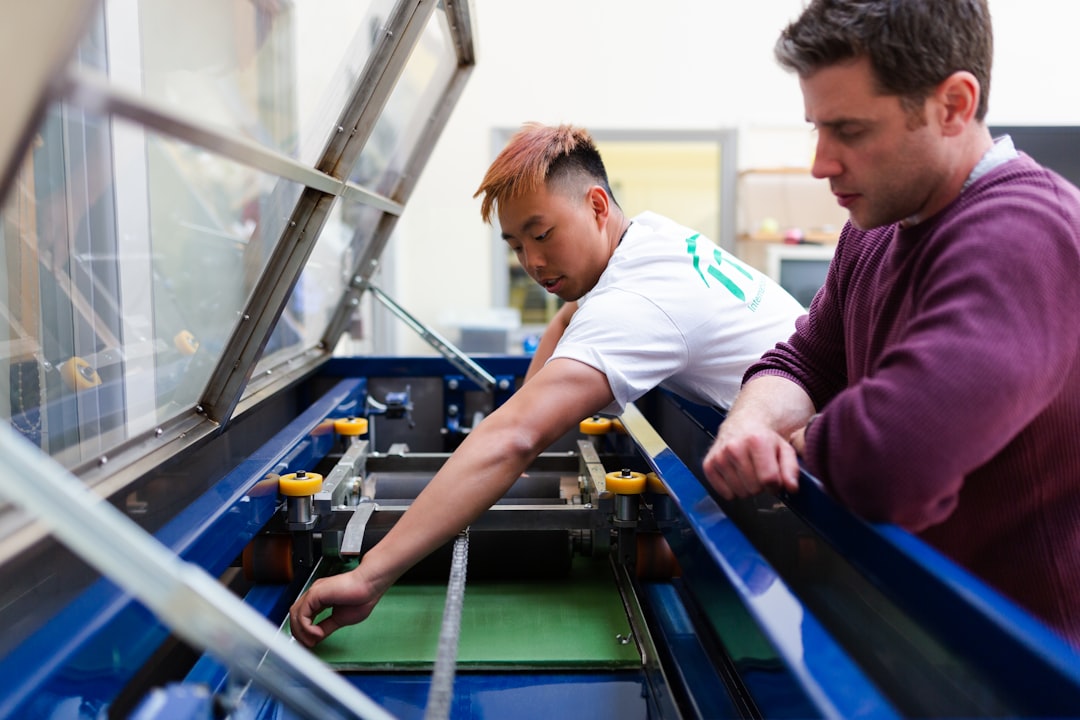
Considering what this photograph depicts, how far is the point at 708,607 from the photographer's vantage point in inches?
47.9

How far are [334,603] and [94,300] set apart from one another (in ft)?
3.44

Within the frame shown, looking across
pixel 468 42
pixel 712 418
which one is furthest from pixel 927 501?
pixel 468 42

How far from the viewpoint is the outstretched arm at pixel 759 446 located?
3.42 ft

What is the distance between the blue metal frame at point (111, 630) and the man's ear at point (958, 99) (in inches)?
42.4

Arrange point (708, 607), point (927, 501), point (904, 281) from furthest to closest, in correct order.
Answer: point (708, 607) → point (904, 281) → point (927, 501)

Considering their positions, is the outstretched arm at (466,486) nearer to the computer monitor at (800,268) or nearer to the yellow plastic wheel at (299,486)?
the yellow plastic wheel at (299,486)

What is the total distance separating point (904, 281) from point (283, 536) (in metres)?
1.16

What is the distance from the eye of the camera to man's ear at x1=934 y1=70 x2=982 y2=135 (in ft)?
2.95

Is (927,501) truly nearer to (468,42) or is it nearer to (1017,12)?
(468,42)

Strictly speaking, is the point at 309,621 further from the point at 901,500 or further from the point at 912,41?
the point at 912,41

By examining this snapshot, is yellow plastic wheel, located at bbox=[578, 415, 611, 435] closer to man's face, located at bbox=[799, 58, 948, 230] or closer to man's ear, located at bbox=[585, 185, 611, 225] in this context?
man's ear, located at bbox=[585, 185, 611, 225]

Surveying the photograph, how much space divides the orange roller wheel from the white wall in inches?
146

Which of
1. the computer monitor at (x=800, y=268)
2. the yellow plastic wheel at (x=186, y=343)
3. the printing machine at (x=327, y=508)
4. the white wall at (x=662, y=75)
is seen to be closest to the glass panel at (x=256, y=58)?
the printing machine at (x=327, y=508)

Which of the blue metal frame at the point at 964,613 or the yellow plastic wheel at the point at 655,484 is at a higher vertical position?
the blue metal frame at the point at 964,613
